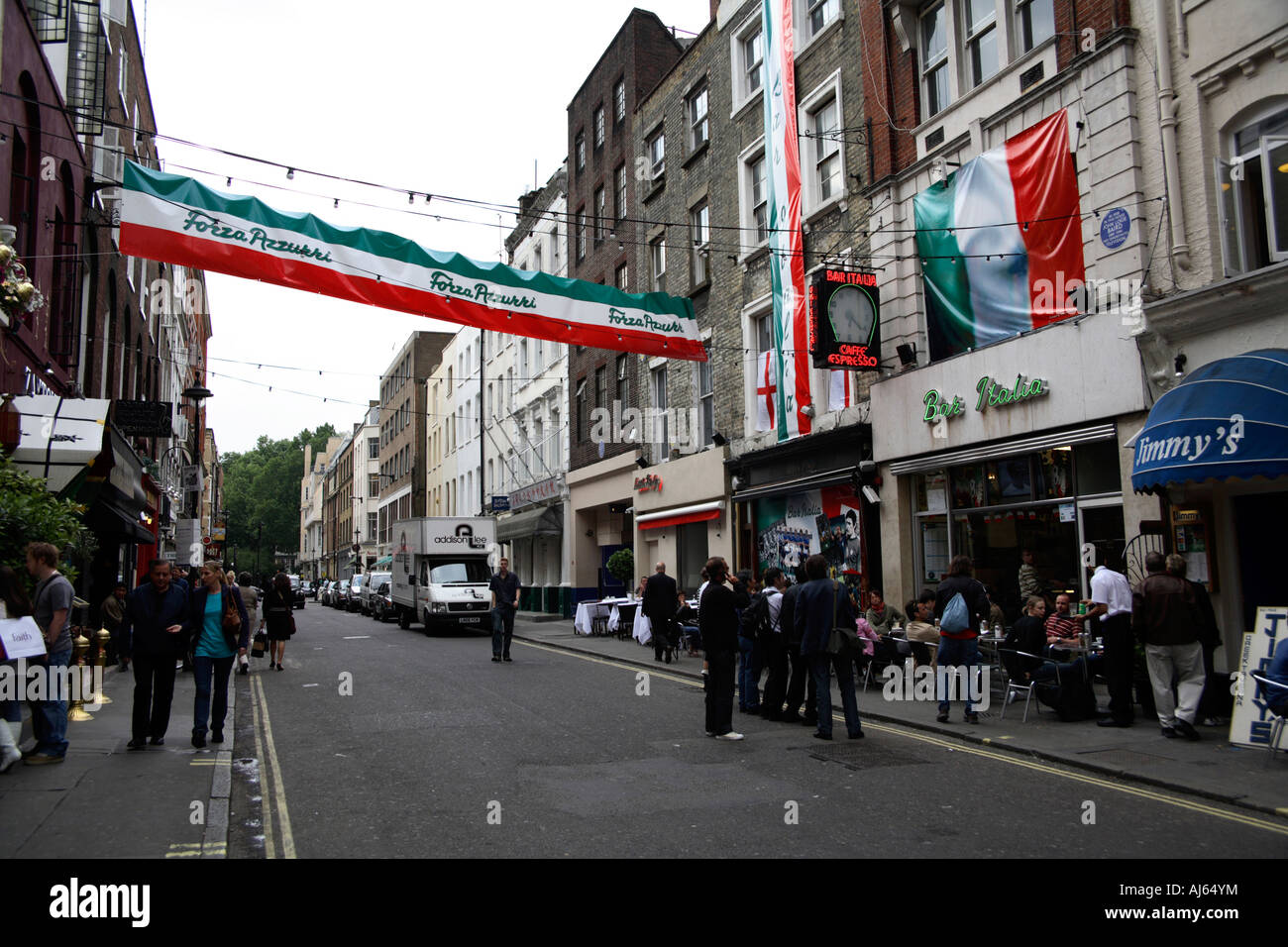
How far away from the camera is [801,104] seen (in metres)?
19.2

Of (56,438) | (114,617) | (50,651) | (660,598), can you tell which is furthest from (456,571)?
(50,651)

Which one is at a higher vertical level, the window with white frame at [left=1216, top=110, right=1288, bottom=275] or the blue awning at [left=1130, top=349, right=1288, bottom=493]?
the window with white frame at [left=1216, top=110, right=1288, bottom=275]

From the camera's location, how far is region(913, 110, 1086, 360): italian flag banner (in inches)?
507

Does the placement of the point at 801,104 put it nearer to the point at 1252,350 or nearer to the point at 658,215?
the point at 658,215

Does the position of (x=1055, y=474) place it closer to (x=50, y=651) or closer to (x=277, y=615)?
(x=50, y=651)

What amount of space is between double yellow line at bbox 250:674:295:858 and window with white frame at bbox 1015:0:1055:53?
1330 cm

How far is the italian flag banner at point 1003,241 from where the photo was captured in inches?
507

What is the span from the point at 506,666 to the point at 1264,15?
45.7 feet

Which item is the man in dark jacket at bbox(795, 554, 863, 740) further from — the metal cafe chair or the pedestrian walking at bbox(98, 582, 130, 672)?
the pedestrian walking at bbox(98, 582, 130, 672)

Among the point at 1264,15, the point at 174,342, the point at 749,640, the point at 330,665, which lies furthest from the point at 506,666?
the point at 174,342

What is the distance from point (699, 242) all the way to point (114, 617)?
15.7 m

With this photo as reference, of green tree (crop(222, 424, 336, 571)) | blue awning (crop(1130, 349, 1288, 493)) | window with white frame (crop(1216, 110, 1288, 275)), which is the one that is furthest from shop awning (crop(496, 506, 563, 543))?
green tree (crop(222, 424, 336, 571))

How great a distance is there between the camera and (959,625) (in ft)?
32.6

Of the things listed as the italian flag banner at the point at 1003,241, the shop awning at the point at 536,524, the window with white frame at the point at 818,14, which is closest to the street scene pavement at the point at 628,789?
the italian flag banner at the point at 1003,241
